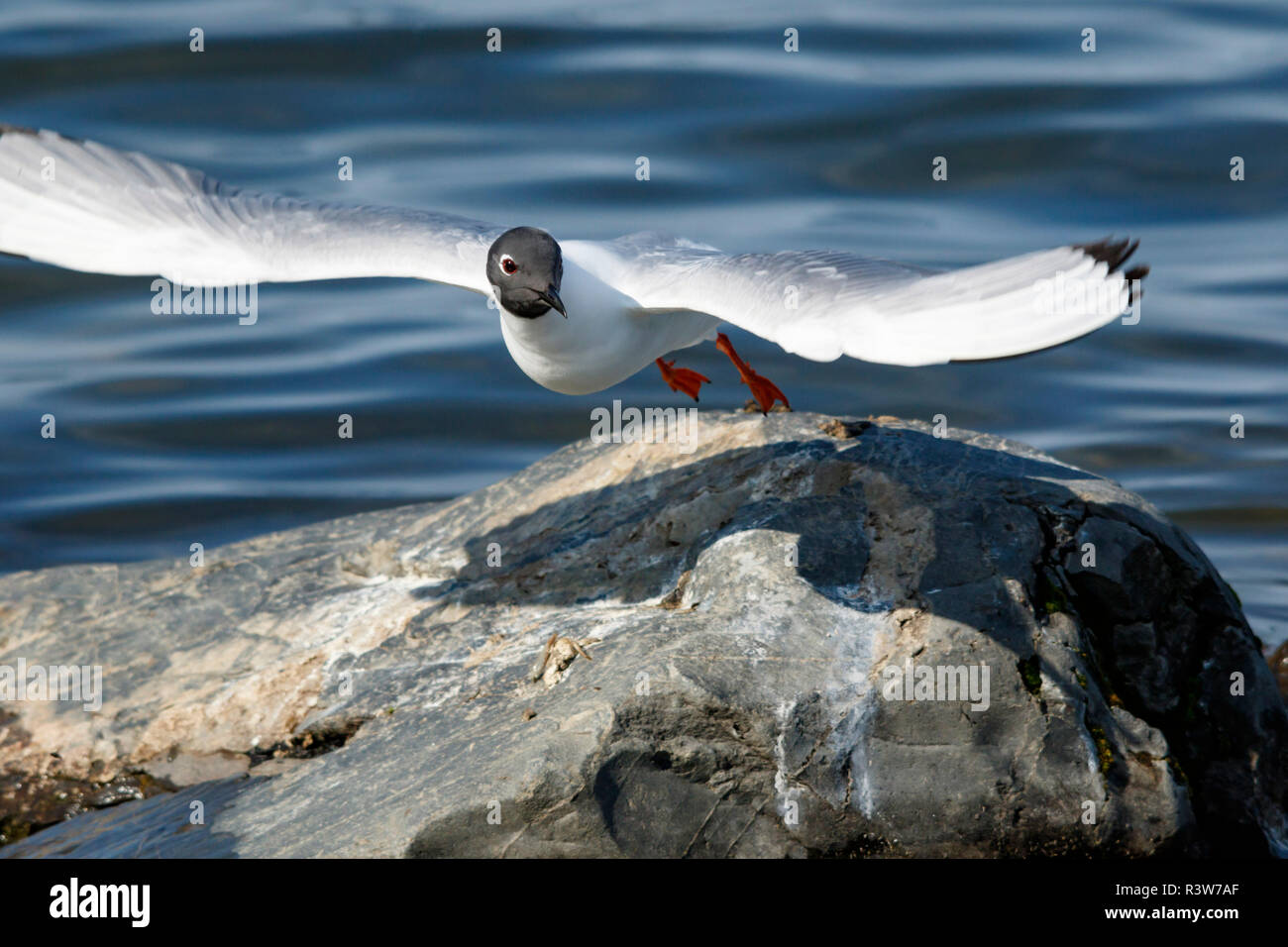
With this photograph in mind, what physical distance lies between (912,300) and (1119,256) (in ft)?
2.07

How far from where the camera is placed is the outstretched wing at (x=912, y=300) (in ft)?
12.8

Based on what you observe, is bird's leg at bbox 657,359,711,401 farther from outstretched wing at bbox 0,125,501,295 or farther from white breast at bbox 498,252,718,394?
outstretched wing at bbox 0,125,501,295

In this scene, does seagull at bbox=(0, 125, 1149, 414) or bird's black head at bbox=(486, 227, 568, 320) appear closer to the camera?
seagull at bbox=(0, 125, 1149, 414)

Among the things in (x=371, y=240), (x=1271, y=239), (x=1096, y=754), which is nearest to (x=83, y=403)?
(x=371, y=240)

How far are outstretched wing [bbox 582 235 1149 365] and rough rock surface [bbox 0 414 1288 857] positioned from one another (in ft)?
2.98

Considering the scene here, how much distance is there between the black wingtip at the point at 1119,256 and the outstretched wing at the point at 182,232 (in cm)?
285

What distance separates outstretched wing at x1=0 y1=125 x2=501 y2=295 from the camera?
243 inches

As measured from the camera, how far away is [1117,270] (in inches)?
154
